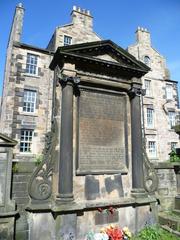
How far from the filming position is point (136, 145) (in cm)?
680

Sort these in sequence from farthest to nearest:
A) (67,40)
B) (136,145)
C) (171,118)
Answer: (171,118) < (67,40) < (136,145)

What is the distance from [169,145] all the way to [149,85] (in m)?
7.44

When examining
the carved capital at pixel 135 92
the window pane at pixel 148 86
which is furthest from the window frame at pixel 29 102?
the window pane at pixel 148 86

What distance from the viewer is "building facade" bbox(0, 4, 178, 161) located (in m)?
17.3

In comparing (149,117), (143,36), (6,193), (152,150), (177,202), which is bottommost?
(177,202)

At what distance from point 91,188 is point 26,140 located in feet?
41.5

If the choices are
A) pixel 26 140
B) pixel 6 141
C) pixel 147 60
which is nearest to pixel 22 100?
pixel 26 140

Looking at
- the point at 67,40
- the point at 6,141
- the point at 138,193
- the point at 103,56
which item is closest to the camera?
the point at 6,141

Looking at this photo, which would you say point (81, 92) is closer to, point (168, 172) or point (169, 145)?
point (168, 172)

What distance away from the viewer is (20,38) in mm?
18859

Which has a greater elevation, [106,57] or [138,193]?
[106,57]

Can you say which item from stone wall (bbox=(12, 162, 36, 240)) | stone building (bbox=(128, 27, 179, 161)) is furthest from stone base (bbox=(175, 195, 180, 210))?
stone building (bbox=(128, 27, 179, 161))

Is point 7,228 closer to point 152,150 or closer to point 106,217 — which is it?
point 106,217

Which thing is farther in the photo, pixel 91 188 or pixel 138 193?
pixel 138 193
